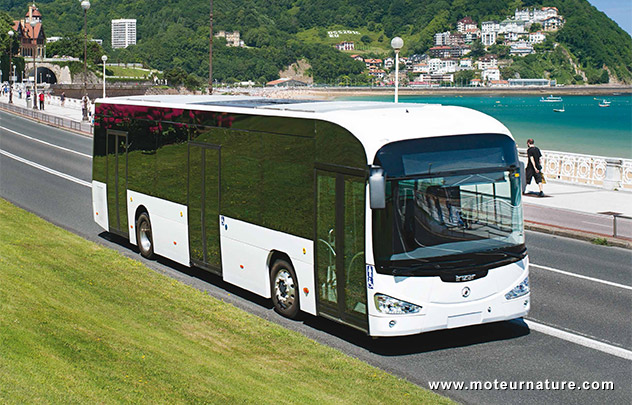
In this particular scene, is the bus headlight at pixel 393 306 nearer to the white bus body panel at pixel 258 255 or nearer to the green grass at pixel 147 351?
the green grass at pixel 147 351

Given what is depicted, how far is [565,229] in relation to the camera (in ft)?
64.2

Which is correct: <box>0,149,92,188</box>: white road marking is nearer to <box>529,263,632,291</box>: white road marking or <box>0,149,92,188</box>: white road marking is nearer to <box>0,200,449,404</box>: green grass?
<box>0,200,449,404</box>: green grass

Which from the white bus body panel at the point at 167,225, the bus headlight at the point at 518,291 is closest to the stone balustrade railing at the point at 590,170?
the white bus body panel at the point at 167,225

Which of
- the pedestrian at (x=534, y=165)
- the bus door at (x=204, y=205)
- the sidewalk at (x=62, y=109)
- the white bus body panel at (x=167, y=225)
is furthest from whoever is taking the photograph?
the sidewalk at (x=62, y=109)

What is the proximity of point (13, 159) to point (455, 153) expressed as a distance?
94.5 feet

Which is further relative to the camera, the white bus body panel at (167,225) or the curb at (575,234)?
the curb at (575,234)

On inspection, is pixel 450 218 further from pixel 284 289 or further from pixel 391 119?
pixel 284 289

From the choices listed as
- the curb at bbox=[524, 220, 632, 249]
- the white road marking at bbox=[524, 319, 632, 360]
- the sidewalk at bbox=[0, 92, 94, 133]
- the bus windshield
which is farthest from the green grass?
the sidewalk at bbox=[0, 92, 94, 133]

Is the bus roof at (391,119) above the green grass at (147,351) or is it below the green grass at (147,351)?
above

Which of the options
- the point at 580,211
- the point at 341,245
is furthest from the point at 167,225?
the point at 580,211

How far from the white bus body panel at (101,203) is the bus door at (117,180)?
0.68 ft

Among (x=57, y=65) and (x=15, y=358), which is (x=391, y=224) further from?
(x=57, y=65)

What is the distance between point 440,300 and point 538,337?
194 cm

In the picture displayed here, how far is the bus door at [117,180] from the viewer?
16.8 meters
